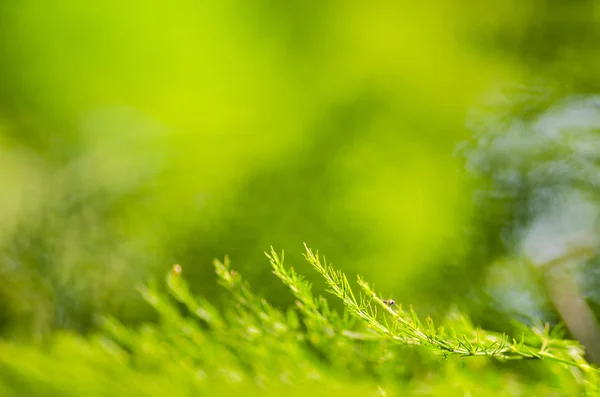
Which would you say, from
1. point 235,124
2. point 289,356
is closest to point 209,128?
point 235,124

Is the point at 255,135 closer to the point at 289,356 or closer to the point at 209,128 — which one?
the point at 209,128

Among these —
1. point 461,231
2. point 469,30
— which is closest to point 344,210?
point 461,231

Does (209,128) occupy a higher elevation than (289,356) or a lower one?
higher

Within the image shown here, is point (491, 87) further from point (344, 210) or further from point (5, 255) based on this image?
point (5, 255)

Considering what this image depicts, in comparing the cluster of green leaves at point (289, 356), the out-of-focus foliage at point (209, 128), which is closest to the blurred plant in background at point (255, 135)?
the out-of-focus foliage at point (209, 128)

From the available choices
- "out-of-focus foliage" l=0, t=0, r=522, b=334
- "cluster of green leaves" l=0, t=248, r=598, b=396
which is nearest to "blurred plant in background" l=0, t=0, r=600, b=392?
"out-of-focus foliage" l=0, t=0, r=522, b=334

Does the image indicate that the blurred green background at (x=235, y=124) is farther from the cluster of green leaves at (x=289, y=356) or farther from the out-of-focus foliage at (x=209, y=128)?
the cluster of green leaves at (x=289, y=356)
